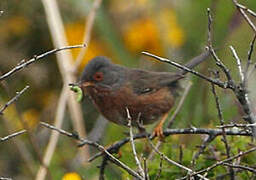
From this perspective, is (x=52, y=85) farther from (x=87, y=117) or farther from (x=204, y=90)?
(x=204, y=90)

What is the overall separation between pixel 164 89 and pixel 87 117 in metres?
1.83

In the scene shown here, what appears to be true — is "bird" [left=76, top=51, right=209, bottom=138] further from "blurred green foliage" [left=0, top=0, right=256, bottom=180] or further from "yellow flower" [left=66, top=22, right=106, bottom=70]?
"yellow flower" [left=66, top=22, right=106, bottom=70]

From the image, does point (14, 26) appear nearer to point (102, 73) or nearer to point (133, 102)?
point (102, 73)

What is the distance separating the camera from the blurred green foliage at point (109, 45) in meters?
5.12

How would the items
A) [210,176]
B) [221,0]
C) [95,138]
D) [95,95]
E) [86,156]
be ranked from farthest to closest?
[221,0] → [86,156] → [95,95] → [95,138] → [210,176]

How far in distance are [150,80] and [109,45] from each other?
76.3 inches

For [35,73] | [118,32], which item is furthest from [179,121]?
[118,32]

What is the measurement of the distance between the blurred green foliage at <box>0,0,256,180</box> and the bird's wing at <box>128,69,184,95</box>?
0.67ft

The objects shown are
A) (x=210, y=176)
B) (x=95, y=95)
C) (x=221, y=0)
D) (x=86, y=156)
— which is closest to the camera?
(x=210, y=176)

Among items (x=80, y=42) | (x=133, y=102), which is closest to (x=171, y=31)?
(x=80, y=42)

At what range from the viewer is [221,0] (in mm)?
5602

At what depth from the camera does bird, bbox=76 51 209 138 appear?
466cm

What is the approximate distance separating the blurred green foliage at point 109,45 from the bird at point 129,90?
19 centimetres

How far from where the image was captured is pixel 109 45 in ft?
22.7
